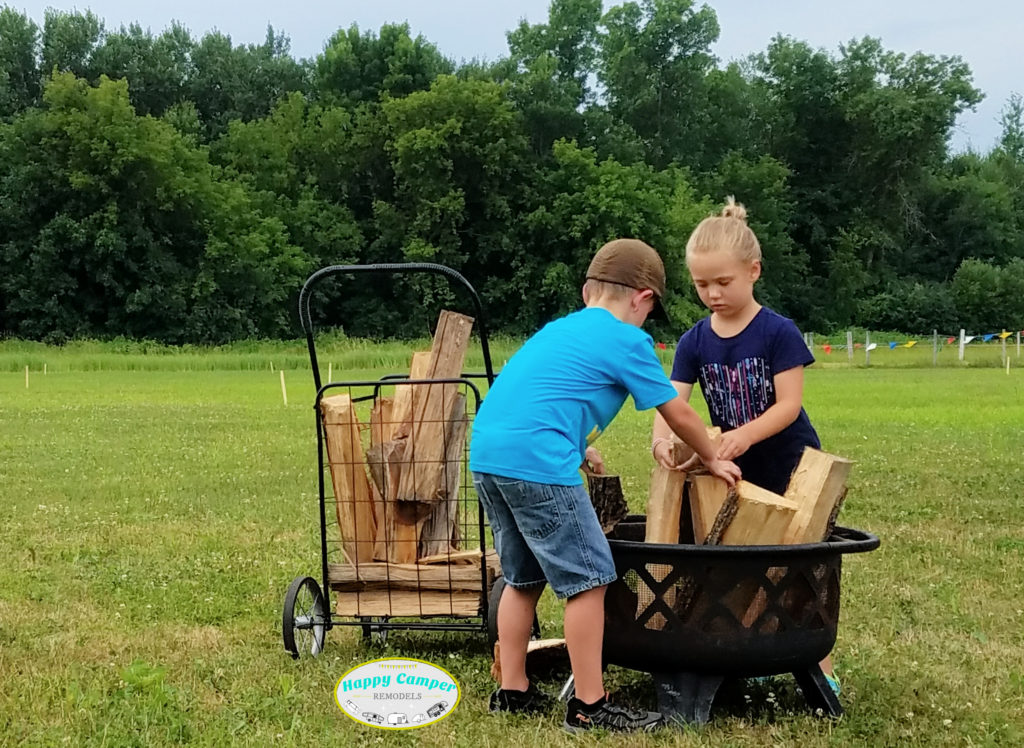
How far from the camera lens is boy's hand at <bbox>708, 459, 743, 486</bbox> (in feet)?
12.4

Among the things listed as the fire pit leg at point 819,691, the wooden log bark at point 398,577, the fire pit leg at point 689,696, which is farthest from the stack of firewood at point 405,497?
the fire pit leg at point 819,691

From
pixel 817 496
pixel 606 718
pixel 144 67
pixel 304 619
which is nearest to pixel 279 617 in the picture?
pixel 304 619

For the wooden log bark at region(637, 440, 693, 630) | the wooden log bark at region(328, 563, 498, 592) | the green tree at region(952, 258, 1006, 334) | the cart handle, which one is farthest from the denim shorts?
the green tree at region(952, 258, 1006, 334)

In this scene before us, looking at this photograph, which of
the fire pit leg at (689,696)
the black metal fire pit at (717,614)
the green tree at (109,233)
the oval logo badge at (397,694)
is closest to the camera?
the black metal fire pit at (717,614)

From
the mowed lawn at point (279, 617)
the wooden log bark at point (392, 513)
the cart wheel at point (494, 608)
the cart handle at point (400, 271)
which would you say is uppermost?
the cart handle at point (400, 271)

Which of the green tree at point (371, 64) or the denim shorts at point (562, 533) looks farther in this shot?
the green tree at point (371, 64)

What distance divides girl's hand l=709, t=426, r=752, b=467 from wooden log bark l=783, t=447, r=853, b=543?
235 millimetres

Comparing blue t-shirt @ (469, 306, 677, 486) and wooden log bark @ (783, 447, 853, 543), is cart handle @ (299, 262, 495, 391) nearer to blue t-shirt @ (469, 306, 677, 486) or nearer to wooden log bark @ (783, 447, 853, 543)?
blue t-shirt @ (469, 306, 677, 486)

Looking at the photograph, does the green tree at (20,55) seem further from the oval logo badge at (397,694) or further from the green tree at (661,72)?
the oval logo badge at (397,694)

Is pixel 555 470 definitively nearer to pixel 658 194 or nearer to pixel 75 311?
pixel 75 311

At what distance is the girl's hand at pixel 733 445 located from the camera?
3.88m

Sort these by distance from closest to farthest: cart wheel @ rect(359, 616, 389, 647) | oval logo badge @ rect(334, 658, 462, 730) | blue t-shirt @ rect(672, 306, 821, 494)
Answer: oval logo badge @ rect(334, 658, 462, 730) < blue t-shirt @ rect(672, 306, 821, 494) < cart wheel @ rect(359, 616, 389, 647)

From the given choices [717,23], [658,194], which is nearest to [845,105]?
[717,23]

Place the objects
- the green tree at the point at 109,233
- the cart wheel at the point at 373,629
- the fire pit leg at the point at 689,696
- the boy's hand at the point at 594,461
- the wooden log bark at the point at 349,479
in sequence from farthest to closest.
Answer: the green tree at the point at 109,233, the wooden log bark at the point at 349,479, the cart wheel at the point at 373,629, the boy's hand at the point at 594,461, the fire pit leg at the point at 689,696
